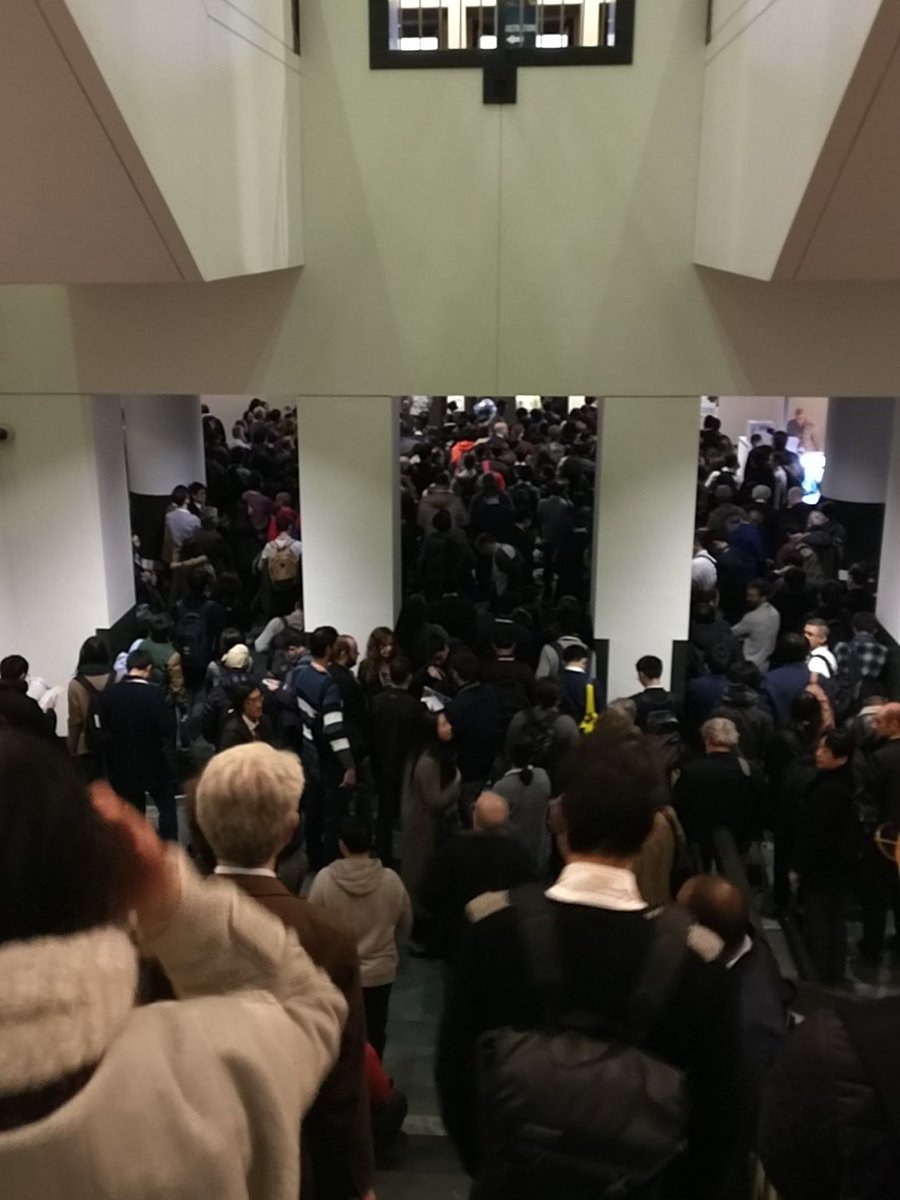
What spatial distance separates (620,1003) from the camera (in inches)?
73.3

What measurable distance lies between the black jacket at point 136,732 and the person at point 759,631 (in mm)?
3800

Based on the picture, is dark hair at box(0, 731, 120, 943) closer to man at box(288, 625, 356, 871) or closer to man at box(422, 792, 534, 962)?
man at box(422, 792, 534, 962)

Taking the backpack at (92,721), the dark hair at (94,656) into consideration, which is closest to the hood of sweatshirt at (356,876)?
the backpack at (92,721)

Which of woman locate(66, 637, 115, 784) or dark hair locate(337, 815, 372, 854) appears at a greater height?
dark hair locate(337, 815, 372, 854)

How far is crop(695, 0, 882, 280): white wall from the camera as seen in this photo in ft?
14.4

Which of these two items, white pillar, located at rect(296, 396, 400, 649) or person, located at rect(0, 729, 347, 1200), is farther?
white pillar, located at rect(296, 396, 400, 649)

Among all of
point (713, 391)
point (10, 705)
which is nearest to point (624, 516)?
point (713, 391)

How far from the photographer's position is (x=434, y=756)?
17.6 ft

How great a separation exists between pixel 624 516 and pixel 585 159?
7.85 feet

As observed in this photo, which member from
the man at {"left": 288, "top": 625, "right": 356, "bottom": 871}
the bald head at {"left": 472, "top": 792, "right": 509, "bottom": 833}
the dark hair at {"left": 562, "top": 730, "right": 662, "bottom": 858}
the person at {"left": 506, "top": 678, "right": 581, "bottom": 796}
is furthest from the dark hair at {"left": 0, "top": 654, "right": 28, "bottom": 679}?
the dark hair at {"left": 562, "top": 730, "right": 662, "bottom": 858}

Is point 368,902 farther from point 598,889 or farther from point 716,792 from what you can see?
point 598,889

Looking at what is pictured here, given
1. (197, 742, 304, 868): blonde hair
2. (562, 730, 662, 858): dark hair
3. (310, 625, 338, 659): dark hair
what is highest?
(562, 730, 662, 858): dark hair

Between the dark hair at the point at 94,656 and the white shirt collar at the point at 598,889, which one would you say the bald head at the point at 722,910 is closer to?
the white shirt collar at the point at 598,889

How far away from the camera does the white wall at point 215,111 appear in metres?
4.54
